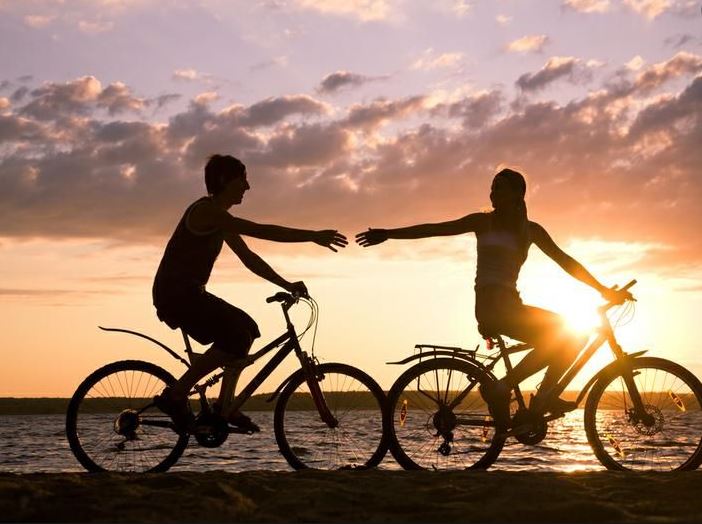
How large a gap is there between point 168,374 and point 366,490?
273 centimetres

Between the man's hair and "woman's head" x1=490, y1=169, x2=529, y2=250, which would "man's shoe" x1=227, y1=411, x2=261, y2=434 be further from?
"woman's head" x1=490, y1=169, x2=529, y2=250

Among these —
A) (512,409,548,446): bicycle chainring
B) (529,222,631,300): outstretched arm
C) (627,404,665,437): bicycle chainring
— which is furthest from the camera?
(529,222,631,300): outstretched arm

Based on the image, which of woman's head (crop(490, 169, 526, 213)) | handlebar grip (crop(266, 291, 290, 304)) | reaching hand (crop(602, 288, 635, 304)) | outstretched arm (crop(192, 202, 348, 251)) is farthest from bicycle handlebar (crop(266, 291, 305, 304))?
reaching hand (crop(602, 288, 635, 304))

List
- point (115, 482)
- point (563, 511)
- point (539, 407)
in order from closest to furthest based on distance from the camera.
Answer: point (563, 511) < point (115, 482) < point (539, 407)

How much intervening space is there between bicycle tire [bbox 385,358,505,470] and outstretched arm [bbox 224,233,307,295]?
130cm

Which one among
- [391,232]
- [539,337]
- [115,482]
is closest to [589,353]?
[539,337]

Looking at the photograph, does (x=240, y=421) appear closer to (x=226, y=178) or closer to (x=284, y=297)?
(x=284, y=297)

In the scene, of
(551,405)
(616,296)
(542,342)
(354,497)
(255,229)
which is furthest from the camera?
(616,296)

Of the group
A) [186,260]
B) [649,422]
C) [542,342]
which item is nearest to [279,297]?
[186,260]

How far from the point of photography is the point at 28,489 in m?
6.82

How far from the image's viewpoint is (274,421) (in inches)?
344

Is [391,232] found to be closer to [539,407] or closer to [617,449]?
[539,407]

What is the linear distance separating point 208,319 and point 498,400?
2751 millimetres

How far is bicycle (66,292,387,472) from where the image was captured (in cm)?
857
